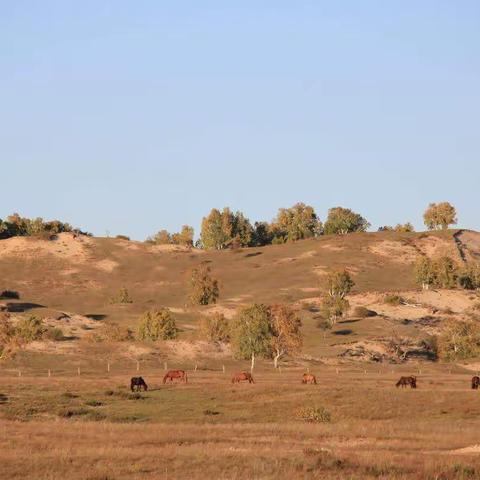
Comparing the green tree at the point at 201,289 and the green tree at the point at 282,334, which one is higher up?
the green tree at the point at 201,289

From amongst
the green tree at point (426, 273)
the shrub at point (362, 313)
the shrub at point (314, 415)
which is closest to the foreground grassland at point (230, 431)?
the shrub at point (314, 415)

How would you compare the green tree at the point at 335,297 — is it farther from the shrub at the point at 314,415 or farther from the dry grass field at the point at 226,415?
the shrub at the point at 314,415

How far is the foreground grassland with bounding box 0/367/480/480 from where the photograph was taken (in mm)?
34500

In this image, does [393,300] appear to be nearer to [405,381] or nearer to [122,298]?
[122,298]

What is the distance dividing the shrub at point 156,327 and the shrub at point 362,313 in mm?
33561

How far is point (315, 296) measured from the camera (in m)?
184

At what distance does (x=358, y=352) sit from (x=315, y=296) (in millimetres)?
56012

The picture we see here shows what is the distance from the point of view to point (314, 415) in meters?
58.4

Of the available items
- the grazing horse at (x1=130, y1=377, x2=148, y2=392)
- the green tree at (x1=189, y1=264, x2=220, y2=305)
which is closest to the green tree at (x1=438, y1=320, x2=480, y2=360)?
the green tree at (x1=189, y1=264, x2=220, y2=305)

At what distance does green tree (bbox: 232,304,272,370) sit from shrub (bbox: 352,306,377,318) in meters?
46.7

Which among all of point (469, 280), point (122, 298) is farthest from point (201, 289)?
point (469, 280)

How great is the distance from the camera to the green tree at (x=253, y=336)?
107500 mm

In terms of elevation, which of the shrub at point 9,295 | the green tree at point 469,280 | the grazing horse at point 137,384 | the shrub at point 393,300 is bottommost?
the grazing horse at point 137,384

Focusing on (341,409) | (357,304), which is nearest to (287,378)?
(341,409)
